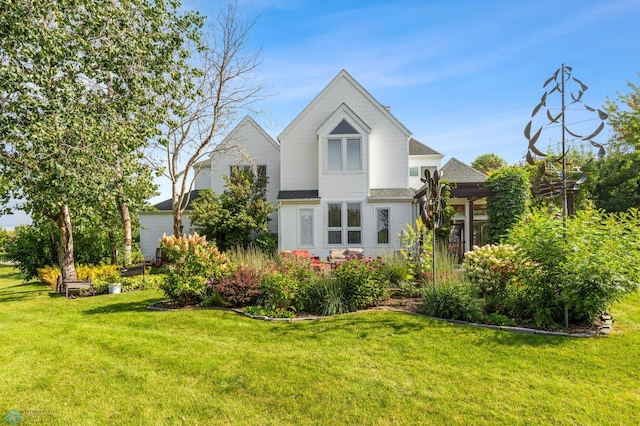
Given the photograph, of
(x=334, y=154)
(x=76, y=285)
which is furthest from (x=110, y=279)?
(x=334, y=154)

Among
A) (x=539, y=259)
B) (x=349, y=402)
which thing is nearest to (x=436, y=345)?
(x=349, y=402)

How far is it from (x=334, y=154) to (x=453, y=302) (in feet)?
38.3

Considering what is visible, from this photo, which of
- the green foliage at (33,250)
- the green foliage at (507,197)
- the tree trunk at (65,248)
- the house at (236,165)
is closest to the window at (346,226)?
the house at (236,165)

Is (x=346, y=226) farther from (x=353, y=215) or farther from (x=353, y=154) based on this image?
(x=353, y=154)

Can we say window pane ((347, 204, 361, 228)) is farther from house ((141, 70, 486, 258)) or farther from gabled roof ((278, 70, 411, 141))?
gabled roof ((278, 70, 411, 141))

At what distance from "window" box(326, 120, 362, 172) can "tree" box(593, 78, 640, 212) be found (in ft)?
65.7

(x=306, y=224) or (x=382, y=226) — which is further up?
(x=306, y=224)

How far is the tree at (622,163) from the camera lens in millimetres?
25078

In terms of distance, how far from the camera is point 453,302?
7.16 meters

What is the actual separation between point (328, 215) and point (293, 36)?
28.8ft

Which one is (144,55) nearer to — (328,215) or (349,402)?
(328,215)

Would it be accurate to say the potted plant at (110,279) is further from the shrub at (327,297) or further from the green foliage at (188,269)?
the shrub at (327,297)

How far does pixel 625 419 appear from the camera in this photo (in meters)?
3.97

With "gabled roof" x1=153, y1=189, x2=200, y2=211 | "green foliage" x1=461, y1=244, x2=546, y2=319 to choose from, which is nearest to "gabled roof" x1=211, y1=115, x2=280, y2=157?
"gabled roof" x1=153, y1=189, x2=200, y2=211
